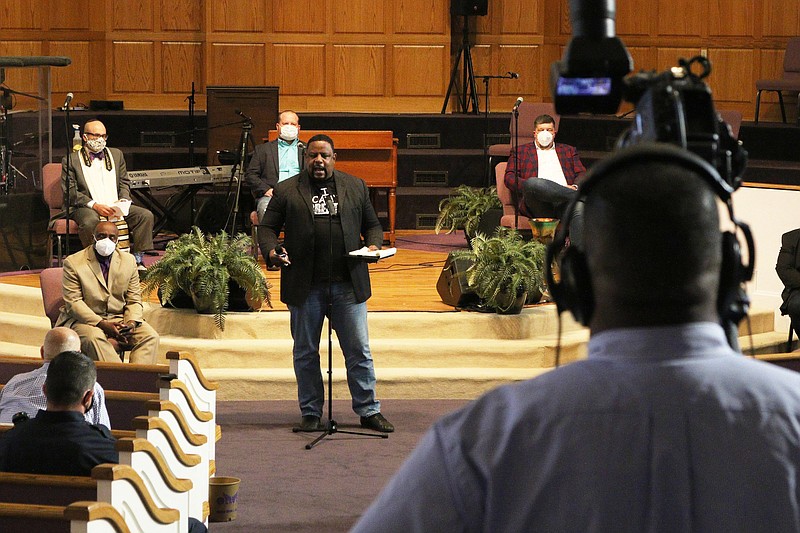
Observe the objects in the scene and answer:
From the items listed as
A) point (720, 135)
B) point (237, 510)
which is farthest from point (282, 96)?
point (720, 135)

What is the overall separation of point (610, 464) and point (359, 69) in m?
13.4

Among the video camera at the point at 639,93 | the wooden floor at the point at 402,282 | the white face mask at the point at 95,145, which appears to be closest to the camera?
the video camera at the point at 639,93

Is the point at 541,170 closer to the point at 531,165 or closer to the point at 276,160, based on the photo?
the point at 531,165

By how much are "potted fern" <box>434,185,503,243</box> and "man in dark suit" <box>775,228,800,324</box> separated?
2949mm

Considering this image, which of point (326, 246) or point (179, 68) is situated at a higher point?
point (179, 68)

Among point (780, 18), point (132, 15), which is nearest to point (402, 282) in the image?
point (132, 15)

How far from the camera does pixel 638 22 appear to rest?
1497 centimetres

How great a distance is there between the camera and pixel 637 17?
14977 millimetres

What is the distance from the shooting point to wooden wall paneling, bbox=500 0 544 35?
1445cm

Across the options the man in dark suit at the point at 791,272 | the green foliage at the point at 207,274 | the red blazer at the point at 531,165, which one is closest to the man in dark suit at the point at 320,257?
the green foliage at the point at 207,274

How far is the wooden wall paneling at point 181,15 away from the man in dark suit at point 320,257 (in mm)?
8203

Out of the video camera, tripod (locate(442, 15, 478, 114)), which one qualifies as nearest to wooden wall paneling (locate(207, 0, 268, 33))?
tripod (locate(442, 15, 478, 114))

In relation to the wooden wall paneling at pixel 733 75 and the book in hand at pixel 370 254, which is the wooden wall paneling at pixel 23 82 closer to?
the book in hand at pixel 370 254

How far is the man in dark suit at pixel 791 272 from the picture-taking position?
827cm
